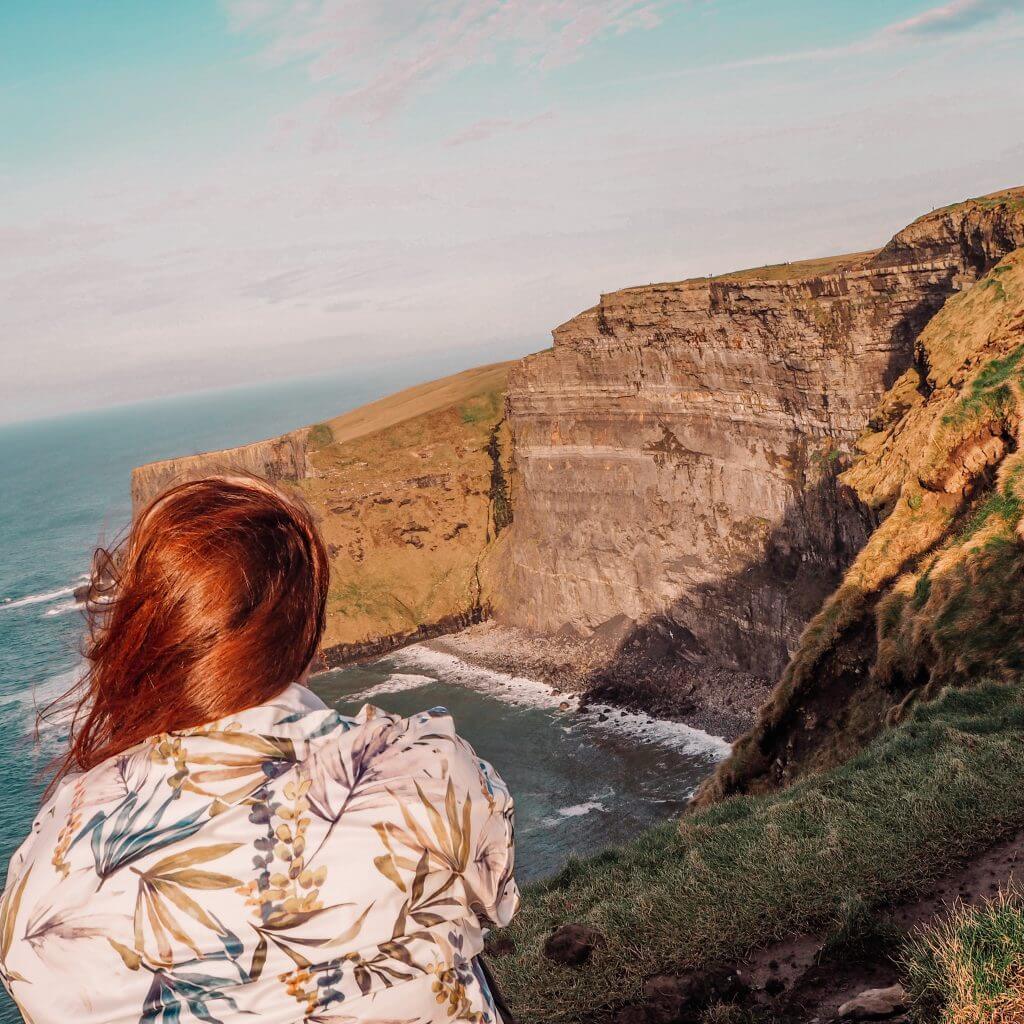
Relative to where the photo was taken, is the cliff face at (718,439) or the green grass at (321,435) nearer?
the cliff face at (718,439)

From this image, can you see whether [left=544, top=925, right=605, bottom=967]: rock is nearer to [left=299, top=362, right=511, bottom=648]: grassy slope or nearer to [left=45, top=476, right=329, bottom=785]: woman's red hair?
[left=45, top=476, right=329, bottom=785]: woman's red hair

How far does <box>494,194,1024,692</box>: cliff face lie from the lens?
110 feet

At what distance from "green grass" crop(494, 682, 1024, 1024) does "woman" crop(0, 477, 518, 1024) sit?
5332mm

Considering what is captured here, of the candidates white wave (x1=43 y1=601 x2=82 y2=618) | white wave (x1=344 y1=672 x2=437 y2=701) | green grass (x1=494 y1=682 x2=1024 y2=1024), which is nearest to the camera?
green grass (x1=494 y1=682 x2=1024 y2=1024)

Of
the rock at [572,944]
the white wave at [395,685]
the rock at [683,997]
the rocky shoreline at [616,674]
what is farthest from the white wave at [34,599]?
the rock at [683,997]

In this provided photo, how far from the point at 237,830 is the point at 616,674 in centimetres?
4425

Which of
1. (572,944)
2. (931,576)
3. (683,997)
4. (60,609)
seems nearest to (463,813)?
(683,997)

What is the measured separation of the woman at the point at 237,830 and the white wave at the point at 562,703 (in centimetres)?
3435

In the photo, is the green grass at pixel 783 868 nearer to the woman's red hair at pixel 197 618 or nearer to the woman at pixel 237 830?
the woman at pixel 237 830

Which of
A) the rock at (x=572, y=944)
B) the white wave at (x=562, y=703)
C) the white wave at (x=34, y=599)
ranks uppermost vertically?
the rock at (x=572, y=944)

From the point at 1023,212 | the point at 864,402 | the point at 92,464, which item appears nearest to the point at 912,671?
the point at 1023,212

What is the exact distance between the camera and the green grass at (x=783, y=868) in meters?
7.06

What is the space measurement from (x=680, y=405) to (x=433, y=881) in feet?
142

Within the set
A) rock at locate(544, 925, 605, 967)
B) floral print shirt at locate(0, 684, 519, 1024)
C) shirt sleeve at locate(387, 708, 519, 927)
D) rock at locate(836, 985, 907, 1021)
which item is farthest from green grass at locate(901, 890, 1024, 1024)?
floral print shirt at locate(0, 684, 519, 1024)
